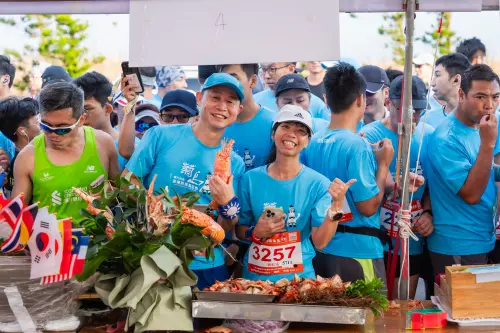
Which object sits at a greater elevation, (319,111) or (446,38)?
(446,38)

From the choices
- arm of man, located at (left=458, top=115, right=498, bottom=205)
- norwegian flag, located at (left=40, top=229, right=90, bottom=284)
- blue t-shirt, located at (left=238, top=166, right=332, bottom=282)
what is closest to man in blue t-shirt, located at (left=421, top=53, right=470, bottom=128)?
arm of man, located at (left=458, top=115, right=498, bottom=205)

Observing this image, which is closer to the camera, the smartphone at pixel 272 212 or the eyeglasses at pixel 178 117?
the smartphone at pixel 272 212

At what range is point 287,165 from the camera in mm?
3766

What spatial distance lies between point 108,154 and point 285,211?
993 millimetres

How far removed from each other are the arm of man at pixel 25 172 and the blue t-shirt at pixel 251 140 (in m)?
1.12

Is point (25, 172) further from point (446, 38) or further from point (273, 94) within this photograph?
point (446, 38)

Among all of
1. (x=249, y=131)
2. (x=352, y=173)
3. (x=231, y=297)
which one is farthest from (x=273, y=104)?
(x=231, y=297)

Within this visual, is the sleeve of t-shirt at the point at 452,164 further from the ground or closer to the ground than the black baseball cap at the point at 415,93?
closer to the ground

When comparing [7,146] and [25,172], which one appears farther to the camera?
[7,146]

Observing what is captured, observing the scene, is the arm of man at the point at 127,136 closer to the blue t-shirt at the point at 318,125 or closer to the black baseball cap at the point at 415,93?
the blue t-shirt at the point at 318,125

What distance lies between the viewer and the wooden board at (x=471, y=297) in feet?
10.3

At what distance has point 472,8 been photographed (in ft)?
12.4

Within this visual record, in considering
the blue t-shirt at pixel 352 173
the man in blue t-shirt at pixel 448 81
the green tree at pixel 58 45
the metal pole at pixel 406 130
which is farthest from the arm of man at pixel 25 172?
the green tree at pixel 58 45

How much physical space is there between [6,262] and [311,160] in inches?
A: 74.4
